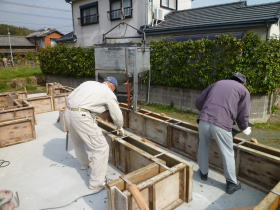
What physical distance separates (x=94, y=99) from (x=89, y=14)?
47.9ft

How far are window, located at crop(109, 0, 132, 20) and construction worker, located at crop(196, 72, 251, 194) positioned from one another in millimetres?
11524

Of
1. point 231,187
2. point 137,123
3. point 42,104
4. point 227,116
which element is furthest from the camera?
point 42,104

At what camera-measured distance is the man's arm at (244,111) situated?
3469 mm

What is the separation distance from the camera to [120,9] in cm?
1391

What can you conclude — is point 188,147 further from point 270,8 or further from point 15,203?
point 270,8

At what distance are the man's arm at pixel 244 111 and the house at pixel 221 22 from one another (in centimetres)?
592

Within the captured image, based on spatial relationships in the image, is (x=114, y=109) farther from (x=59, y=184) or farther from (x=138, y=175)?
(x=59, y=184)

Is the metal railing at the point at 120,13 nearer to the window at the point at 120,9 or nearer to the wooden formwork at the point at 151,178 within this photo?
the window at the point at 120,9

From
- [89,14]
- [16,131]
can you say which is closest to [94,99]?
[16,131]

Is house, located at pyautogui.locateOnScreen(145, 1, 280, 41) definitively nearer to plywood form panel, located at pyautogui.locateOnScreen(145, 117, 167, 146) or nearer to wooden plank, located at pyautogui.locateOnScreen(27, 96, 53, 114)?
plywood form panel, located at pyautogui.locateOnScreen(145, 117, 167, 146)

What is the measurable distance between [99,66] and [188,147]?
3.75 metres

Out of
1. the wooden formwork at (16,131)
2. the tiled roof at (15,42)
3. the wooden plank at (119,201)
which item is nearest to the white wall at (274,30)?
the wooden plank at (119,201)

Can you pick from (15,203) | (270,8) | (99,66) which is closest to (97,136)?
(15,203)

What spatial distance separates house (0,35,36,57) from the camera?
3459 cm
